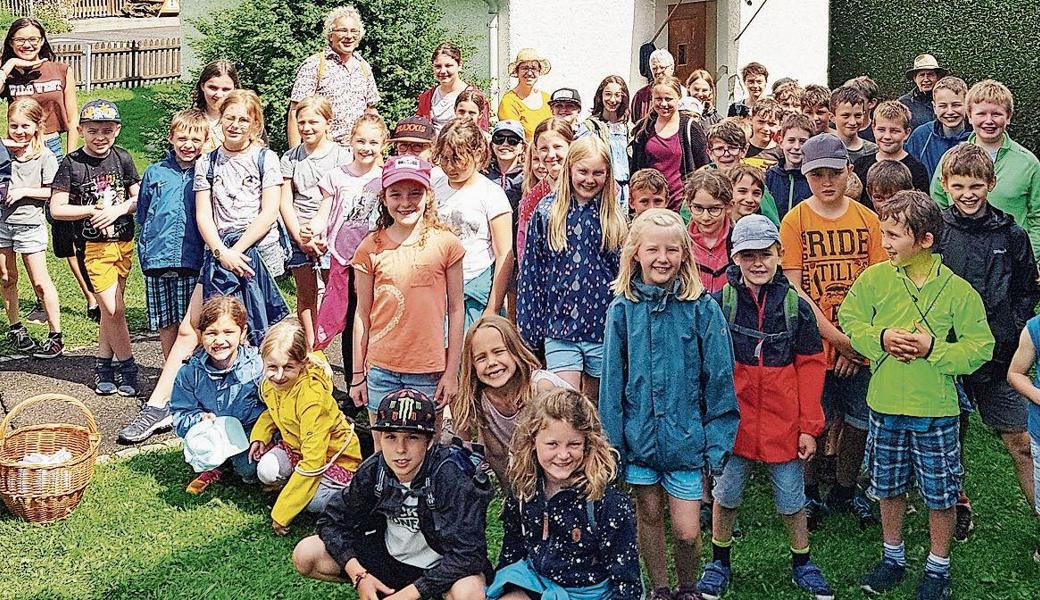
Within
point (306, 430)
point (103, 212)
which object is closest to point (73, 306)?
point (103, 212)

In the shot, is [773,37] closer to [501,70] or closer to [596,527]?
[501,70]

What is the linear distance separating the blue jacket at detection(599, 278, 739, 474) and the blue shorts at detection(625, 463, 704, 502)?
3 cm

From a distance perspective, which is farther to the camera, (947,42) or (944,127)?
(947,42)

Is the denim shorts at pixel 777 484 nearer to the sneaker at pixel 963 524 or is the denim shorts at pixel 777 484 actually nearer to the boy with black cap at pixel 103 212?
the sneaker at pixel 963 524

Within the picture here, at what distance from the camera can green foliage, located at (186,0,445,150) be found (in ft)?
40.5

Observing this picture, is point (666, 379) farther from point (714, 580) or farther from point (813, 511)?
point (813, 511)

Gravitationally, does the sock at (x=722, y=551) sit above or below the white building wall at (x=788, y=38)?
below

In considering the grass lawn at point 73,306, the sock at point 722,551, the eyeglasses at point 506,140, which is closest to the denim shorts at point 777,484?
the sock at point 722,551

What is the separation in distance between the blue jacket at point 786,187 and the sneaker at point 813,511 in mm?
1540

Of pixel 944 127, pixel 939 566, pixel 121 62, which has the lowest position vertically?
pixel 939 566

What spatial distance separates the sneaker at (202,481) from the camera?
6.16 metres

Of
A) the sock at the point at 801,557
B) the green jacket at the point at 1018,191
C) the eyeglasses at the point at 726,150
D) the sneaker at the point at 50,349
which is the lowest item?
the sock at the point at 801,557

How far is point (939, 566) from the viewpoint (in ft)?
16.2

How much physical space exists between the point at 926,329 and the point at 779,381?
2.12 ft
